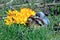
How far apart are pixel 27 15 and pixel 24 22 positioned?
0.79ft

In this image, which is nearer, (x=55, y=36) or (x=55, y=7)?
(x=55, y=36)

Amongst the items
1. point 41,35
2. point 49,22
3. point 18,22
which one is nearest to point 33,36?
point 41,35

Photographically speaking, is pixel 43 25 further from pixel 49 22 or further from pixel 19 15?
pixel 19 15

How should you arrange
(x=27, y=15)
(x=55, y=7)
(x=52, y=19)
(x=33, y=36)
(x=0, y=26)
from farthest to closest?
(x=55, y=7) → (x=52, y=19) → (x=27, y=15) → (x=0, y=26) → (x=33, y=36)

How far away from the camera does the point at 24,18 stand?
481 centimetres

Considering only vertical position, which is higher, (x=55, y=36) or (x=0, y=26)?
(x=0, y=26)

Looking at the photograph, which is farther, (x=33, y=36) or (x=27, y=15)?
(x=27, y=15)

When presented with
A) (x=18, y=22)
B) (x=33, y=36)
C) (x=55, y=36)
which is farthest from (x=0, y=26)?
(x=55, y=36)

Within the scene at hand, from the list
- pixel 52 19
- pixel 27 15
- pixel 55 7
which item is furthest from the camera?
pixel 55 7

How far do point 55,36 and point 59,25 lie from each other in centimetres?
50

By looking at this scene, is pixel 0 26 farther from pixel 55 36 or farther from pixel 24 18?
pixel 55 36

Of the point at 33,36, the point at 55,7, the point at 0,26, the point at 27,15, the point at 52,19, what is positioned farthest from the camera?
the point at 55,7

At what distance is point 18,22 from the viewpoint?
4.64m

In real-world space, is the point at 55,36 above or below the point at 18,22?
below
